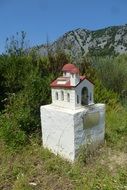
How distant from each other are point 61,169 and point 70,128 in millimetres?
668

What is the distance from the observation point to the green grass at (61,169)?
4.29m

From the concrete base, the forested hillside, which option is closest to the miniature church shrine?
the concrete base

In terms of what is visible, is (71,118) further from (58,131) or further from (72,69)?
(72,69)

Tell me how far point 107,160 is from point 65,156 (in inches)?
27.8

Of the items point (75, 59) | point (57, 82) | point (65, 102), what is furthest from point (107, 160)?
point (75, 59)

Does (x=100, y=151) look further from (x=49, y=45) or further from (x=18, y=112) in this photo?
(x=49, y=45)

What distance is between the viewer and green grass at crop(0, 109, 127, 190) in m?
4.29

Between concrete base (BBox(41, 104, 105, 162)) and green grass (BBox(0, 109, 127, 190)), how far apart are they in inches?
6.4

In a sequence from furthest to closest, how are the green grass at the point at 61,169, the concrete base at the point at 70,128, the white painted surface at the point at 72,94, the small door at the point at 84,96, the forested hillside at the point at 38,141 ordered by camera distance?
1. the small door at the point at 84,96
2. the white painted surface at the point at 72,94
3. the concrete base at the point at 70,128
4. the forested hillside at the point at 38,141
5. the green grass at the point at 61,169

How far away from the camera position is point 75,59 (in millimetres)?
10398

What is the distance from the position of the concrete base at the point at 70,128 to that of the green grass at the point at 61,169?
163 mm

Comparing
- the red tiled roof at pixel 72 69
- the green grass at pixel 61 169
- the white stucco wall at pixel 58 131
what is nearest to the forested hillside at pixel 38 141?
the green grass at pixel 61 169

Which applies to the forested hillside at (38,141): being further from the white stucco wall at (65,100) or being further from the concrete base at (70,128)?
the white stucco wall at (65,100)

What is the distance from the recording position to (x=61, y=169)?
4961 mm
